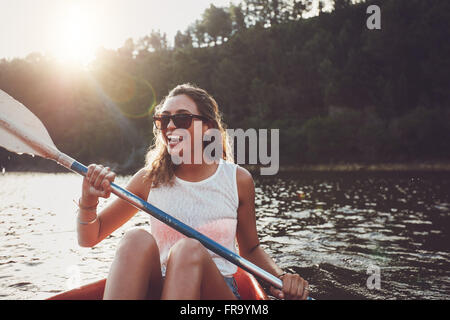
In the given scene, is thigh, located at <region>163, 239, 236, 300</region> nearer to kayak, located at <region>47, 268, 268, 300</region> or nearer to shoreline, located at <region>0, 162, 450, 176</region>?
kayak, located at <region>47, 268, 268, 300</region>

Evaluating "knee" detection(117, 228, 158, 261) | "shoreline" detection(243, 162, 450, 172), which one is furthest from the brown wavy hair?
"shoreline" detection(243, 162, 450, 172)

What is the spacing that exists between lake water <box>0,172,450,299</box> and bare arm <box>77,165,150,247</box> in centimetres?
295

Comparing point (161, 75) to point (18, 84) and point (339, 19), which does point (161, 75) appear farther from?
point (339, 19)

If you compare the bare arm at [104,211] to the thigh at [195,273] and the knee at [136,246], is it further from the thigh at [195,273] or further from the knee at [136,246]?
the thigh at [195,273]

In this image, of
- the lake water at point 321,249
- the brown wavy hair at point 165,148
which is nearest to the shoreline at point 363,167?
the lake water at point 321,249

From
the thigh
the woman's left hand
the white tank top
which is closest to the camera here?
the thigh

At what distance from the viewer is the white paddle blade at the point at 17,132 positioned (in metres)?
2.63

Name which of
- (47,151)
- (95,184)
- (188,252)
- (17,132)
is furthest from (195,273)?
(17,132)

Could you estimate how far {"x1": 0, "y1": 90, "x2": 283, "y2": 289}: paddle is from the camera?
2.32m

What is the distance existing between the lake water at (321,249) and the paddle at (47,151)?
2931mm

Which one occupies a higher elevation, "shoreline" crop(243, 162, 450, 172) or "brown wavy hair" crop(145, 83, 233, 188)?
"brown wavy hair" crop(145, 83, 233, 188)

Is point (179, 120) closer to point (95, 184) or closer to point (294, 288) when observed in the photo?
point (95, 184)

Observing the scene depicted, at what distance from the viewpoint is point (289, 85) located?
60875 mm
